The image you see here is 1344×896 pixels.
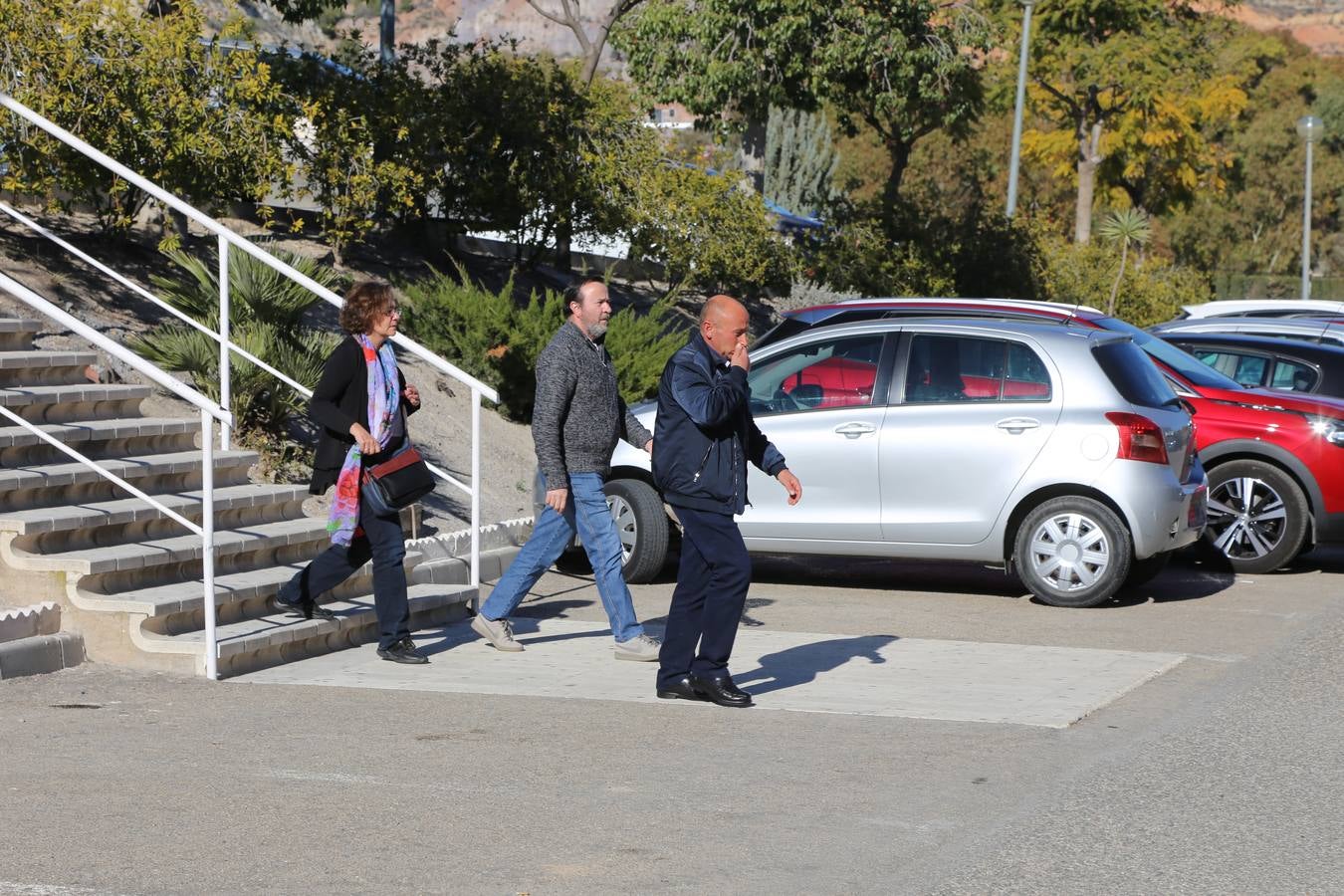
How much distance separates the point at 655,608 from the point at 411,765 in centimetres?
431

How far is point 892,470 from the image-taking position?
37.0 feet

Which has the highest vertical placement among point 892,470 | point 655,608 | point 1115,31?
point 1115,31

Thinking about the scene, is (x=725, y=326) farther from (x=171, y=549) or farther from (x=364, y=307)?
(x=171, y=549)

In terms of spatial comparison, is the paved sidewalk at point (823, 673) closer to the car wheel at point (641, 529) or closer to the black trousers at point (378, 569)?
the black trousers at point (378, 569)

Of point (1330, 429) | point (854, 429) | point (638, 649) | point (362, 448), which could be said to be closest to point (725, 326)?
point (362, 448)

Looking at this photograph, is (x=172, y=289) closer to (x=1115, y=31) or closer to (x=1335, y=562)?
(x=1335, y=562)

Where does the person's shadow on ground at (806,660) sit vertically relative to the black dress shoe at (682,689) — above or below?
below

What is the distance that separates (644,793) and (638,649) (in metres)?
2.59

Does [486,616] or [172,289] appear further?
[172,289]

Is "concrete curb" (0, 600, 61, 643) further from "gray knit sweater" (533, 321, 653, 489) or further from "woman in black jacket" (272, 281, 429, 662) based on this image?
"gray knit sweater" (533, 321, 653, 489)

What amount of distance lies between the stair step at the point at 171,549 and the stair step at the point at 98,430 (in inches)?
31.4

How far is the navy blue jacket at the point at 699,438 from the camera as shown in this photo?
7566mm

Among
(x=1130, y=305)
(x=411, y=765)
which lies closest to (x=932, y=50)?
(x=1130, y=305)

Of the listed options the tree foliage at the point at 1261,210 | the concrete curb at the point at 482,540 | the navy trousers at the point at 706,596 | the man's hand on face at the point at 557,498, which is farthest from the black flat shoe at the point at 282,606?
the tree foliage at the point at 1261,210
